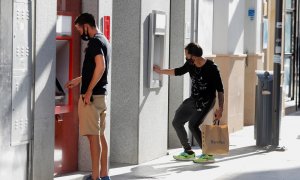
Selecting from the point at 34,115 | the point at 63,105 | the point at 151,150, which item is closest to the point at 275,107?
the point at 151,150

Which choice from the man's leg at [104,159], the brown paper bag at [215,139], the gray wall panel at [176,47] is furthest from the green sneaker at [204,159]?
the man's leg at [104,159]

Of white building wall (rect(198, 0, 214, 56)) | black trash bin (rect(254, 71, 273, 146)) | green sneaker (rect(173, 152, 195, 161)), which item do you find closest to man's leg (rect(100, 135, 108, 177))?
green sneaker (rect(173, 152, 195, 161))

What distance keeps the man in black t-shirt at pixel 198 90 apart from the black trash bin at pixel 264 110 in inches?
83.8

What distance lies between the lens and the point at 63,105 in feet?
32.3

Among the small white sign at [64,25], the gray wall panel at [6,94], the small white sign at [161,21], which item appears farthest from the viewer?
the small white sign at [161,21]

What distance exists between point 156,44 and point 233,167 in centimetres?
208

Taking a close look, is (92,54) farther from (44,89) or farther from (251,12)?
(251,12)

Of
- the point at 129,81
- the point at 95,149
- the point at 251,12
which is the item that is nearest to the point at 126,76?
the point at 129,81

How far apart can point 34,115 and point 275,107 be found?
5.81 metres

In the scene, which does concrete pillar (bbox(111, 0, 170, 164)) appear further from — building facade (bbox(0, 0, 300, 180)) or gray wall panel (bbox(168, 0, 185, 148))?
gray wall panel (bbox(168, 0, 185, 148))

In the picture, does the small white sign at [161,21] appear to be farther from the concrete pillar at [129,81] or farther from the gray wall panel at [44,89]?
the gray wall panel at [44,89]

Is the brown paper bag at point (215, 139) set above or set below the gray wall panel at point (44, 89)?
below

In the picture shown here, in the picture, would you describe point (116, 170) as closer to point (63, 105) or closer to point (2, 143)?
point (63, 105)

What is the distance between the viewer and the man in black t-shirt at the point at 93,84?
28.9ft
